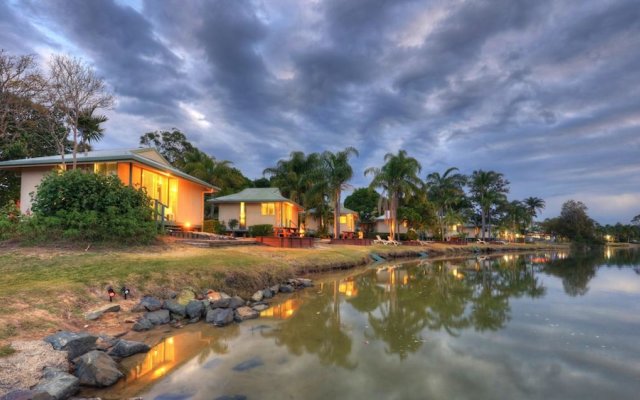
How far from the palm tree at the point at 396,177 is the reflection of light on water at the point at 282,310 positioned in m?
28.0

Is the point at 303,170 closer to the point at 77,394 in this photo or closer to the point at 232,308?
the point at 232,308

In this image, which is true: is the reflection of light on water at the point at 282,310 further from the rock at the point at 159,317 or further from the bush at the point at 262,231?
the bush at the point at 262,231

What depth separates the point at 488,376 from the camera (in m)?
5.64

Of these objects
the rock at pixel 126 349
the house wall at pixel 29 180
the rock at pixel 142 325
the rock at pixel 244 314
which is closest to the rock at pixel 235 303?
the rock at pixel 244 314

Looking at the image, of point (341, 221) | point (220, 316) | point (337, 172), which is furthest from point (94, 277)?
point (341, 221)

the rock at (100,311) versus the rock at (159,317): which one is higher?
the rock at (100,311)

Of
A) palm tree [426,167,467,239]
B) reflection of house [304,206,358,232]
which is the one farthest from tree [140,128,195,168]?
palm tree [426,167,467,239]

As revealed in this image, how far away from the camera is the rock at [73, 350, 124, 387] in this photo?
16.5 ft

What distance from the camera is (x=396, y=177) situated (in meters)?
37.8

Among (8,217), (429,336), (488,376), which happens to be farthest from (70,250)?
(488,376)

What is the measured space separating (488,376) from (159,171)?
18.1m

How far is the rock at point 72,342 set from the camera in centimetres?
568

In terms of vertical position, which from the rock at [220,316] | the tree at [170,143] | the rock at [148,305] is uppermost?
the tree at [170,143]

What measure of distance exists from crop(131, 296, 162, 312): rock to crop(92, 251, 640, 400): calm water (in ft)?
4.13
